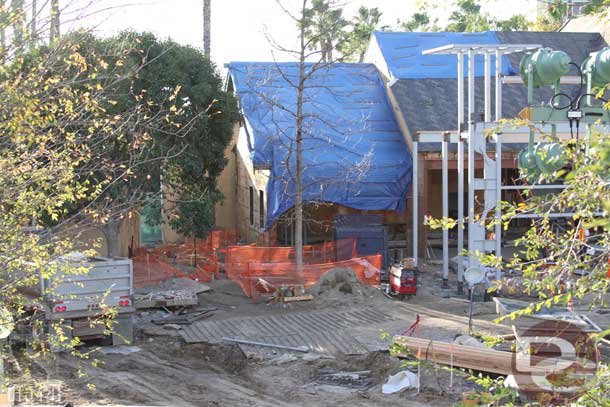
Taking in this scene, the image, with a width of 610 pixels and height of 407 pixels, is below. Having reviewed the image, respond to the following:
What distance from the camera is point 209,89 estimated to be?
24.4 m

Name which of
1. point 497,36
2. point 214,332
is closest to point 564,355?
point 214,332

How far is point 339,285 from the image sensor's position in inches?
787

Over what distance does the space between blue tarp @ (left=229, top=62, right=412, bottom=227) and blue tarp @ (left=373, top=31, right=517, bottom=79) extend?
1202 millimetres

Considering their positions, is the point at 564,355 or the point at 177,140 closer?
the point at 564,355

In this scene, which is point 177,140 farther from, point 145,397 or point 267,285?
point 145,397

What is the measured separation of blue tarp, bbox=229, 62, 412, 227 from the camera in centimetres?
2631

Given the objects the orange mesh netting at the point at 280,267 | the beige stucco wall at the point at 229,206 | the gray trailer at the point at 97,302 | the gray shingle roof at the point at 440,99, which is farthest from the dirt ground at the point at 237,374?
the beige stucco wall at the point at 229,206

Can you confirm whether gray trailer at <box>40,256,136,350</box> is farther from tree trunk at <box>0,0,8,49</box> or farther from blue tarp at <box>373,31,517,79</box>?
blue tarp at <box>373,31,517,79</box>

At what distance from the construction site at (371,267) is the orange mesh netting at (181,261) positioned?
3.6 inches

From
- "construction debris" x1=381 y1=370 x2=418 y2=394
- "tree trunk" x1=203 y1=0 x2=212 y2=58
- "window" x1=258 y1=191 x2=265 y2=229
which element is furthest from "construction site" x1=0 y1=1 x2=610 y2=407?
"tree trunk" x1=203 y1=0 x2=212 y2=58

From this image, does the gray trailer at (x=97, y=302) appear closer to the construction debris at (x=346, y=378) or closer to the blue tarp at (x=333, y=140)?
the construction debris at (x=346, y=378)

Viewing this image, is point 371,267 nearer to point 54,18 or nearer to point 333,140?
point 333,140

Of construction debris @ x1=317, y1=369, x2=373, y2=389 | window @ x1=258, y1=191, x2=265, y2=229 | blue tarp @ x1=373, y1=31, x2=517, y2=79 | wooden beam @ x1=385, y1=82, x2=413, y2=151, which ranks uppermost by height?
blue tarp @ x1=373, y1=31, x2=517, y2=79

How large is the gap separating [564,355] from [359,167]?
12.4 meters
